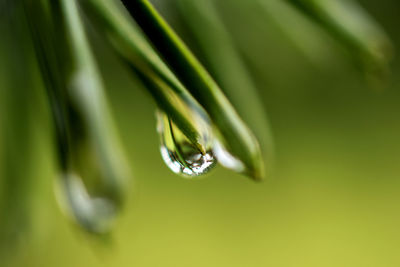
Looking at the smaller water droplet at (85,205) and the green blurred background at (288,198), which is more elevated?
the green blurred background at (288,198)

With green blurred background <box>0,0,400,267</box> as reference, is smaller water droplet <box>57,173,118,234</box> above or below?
below

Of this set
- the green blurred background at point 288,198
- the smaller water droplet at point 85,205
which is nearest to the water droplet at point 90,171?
the smaller water droplet at point 85,205

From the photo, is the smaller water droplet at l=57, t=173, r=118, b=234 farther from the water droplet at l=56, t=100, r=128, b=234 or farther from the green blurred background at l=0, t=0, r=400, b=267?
the green blurred background at l=0, t=0, r=400, b=267

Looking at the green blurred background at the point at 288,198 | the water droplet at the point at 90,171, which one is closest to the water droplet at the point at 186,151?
the water droplet at the point at 90,171

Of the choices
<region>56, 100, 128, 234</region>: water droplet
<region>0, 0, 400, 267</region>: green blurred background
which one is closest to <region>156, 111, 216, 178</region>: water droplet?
<region>56, 100, 128, 234</region>: water droplet

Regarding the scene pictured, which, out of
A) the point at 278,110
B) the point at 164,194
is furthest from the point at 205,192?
the point at 278,110

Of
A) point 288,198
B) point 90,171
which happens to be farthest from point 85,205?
point 288,198

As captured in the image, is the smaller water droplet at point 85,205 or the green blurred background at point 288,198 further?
the green blurred background at point 288,198

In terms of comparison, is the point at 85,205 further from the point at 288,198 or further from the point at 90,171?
the point at 288,198

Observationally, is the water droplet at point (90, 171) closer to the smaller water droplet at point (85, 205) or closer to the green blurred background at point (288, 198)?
the smaller water droplet at point (85, 205)

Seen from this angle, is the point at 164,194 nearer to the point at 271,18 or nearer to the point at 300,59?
the point at 300,59

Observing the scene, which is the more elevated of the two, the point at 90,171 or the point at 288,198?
the point at 288,198
